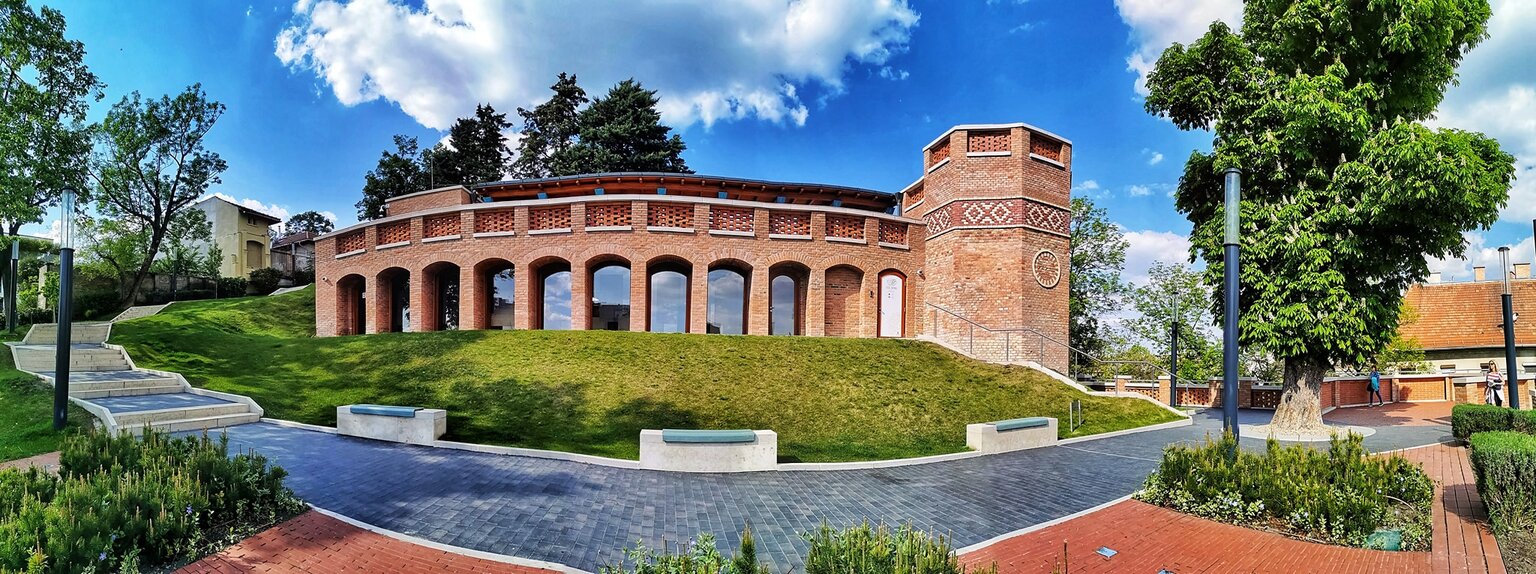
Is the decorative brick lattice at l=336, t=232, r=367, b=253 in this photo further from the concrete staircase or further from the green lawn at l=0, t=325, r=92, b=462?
the green lawn at l=0, t=325, r=92, b=462

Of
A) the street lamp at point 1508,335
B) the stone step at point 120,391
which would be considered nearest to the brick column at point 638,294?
the stone step at point 120,391

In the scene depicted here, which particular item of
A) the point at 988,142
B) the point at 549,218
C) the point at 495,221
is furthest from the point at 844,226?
the point at 495,221

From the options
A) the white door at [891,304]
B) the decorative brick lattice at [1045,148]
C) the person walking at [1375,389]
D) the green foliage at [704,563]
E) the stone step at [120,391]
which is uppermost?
the decorative brick lattice at [1045,148]

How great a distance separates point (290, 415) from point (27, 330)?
20910 mm

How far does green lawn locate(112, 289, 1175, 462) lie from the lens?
38.6 feet

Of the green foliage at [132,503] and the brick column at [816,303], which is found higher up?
the brick column at [816,303]

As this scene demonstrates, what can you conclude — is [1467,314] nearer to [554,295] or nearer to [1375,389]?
[1375,389]

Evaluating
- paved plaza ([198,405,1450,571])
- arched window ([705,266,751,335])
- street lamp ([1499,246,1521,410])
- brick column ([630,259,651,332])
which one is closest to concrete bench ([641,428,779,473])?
paved plaza ([198,405,1450,571])

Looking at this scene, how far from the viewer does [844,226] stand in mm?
20656

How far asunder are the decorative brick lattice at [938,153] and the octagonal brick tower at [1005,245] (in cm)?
31

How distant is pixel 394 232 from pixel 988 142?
22.0 meters

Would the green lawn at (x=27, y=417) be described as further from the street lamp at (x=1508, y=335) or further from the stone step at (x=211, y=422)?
the street lamp at (x=1508, y=335)

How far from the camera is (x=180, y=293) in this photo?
34406 mm

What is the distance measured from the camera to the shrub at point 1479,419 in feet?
34.4
